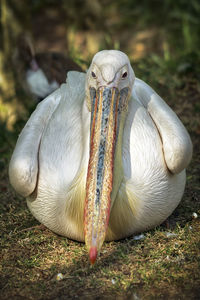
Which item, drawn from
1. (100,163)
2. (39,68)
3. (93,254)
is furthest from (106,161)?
(39,68)

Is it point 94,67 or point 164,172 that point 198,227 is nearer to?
point 164,172

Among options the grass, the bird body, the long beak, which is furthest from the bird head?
the bird body

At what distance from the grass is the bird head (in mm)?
255

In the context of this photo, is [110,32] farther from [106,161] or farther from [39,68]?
[106,161]

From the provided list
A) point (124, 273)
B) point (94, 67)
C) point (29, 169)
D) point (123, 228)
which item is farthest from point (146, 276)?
point (94, 67)

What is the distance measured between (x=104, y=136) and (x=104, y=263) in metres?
0.80

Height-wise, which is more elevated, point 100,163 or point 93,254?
point 100,163

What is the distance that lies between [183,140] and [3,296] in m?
1.49

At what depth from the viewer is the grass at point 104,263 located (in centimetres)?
302

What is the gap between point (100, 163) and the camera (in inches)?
125

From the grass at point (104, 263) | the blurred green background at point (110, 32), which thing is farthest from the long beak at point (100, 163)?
the blurred green background at point (110, 32)

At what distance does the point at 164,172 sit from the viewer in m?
3.48

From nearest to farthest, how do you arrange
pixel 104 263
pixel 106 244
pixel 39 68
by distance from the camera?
pixel 104 263 < pixel 106 244 < pixel 39 68

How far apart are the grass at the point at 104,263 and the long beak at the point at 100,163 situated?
25 cm
